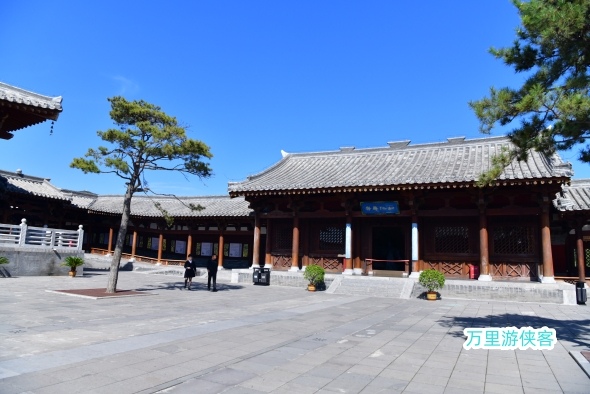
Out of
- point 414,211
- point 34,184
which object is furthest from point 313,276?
point 34,184

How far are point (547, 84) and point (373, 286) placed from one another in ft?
37.0

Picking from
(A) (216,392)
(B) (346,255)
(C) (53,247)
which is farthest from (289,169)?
(A) (216,392)

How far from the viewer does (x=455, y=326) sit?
900 centimetres

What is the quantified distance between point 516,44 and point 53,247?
20.1 metres

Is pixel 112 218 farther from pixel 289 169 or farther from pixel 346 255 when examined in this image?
pixel 346 255

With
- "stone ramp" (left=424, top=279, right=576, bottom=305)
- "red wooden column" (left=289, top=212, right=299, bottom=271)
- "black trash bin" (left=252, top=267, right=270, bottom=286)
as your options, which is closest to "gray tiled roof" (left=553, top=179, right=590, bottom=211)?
"stone ramp" (left=424, top=279, right=576, bottom=305)

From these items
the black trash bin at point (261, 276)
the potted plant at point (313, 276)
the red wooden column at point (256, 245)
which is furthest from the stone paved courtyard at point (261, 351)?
the red wooden column at point (256, 245)

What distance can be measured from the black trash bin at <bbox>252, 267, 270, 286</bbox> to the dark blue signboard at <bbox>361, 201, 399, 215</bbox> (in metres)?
5.37

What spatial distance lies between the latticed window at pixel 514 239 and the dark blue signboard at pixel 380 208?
14.1 feet

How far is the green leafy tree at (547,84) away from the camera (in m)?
5.84

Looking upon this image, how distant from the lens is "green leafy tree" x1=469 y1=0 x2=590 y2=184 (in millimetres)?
5840

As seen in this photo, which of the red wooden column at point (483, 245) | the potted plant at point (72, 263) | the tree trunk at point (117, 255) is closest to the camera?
the tree trunk at point (117, 255)

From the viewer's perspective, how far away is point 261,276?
60.4 feet
